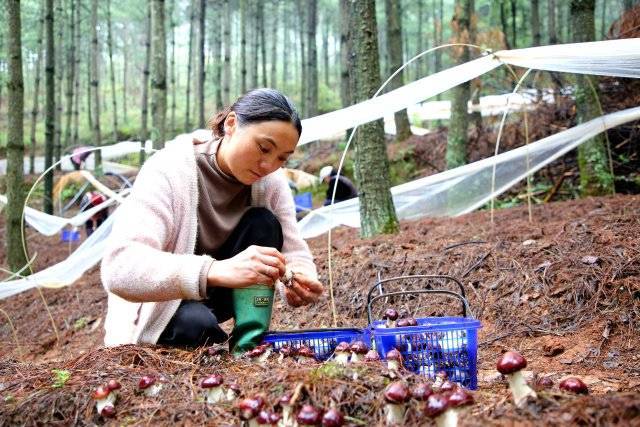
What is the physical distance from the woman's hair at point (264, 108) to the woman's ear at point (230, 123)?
0.02 m

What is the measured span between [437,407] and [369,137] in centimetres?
365

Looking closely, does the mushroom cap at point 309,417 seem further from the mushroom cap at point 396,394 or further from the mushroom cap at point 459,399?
the mushroom cap at point 459,399

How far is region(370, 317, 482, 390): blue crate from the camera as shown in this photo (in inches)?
74.2

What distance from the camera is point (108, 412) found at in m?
1.58

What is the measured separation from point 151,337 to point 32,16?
22.3m

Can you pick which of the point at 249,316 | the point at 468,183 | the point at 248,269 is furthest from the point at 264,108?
the point at 468,183

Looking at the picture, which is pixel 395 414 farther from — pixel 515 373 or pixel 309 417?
pixel 515 373

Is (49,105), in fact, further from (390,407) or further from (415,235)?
(390,407)

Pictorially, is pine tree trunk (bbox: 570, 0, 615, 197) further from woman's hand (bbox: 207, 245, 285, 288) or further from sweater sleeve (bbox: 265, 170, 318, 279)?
woman's hand (bbox: 207, 245, 285, 288)

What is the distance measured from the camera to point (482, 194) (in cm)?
577

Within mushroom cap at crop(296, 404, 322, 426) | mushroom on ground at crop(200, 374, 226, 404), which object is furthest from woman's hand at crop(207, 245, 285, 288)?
mushroom cap at crop(296, 404, 322, 426)

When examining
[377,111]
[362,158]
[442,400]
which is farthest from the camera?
[362,158]

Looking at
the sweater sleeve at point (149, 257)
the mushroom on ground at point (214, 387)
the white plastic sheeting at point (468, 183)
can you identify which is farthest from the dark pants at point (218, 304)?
the white plastic sheeting at point (468, 183)

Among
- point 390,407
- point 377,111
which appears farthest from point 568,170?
point 390,407
